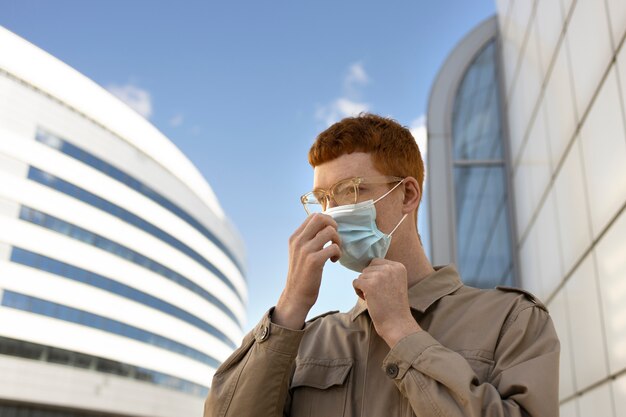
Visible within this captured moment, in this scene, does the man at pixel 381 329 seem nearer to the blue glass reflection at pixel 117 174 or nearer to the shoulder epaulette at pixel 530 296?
the shoulder epaulette at pixel 530 296

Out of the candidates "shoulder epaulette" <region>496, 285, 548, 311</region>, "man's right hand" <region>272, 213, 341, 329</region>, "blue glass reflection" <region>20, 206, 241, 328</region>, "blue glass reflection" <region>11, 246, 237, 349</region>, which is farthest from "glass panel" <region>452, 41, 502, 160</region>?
"blue glass reflection" <region>20, 206, 241, 328</region>

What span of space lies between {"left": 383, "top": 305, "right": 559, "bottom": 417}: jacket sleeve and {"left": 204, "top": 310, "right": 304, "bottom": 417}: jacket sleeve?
283 mm

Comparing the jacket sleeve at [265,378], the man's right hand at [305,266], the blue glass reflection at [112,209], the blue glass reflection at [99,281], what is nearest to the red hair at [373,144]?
the man's right hand at [305,266]

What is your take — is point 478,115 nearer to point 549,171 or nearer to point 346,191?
point 549,171

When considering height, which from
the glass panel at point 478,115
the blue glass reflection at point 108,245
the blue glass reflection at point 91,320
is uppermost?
the glass panel at point 478,115

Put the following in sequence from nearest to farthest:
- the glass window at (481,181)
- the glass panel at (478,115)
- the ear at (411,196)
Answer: the ear at (411,196) → the glass window at (481,181) → the glass panel at (478,115)

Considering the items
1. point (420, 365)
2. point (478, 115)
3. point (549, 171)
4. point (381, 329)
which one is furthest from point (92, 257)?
point (420, 365)

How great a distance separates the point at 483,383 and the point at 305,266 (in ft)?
1.73

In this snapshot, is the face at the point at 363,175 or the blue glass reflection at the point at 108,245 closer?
the face at the point at 363,175

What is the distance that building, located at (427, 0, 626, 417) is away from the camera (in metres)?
4.72

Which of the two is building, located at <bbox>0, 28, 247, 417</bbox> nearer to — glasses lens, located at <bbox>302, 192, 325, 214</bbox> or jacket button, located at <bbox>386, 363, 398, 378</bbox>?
glasses lens, located at <bbox>302, 192, 325, 214</bbox>

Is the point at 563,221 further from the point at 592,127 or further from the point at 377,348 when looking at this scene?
the point at 377,348

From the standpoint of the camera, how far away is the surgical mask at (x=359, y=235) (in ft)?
6.30

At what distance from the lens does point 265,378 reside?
1.72 m
